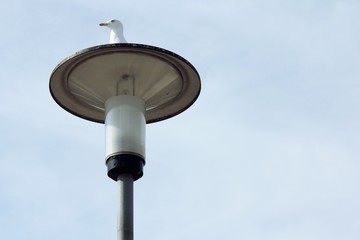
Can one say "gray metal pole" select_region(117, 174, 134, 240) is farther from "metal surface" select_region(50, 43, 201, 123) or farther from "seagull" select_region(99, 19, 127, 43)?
"seagull" select_region(99, 19, 127, 43)

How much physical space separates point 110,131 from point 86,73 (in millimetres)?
879

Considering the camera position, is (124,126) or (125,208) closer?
(125,208)

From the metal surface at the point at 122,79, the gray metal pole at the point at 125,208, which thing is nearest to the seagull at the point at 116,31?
the metal surface at the point at 122,79

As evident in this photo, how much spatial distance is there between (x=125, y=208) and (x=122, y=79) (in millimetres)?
1833

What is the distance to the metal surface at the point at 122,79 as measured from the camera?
11680mm

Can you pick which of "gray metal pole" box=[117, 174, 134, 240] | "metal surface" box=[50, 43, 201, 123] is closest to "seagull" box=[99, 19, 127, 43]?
"metal surface" box=[50, 43, 201, 123]

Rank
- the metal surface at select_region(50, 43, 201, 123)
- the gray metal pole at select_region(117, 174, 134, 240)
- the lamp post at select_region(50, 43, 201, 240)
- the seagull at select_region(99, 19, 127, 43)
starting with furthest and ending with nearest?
the seagull at select_region(99, 19, 127, 43)
the metal surface at select_region(50, 43, 201, 123)
the lamp post at select_region(50, 43, 201, 240)
the gray metal pole at select_region(117, 174, 134, 240)

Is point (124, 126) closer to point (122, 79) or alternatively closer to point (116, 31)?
point (122, 79)

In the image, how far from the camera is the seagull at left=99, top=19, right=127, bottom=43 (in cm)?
1245

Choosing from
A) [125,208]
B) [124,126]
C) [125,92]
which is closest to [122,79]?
[125,92]

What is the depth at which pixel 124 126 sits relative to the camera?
11484 millimetres

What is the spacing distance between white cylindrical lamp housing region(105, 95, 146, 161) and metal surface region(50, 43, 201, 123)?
16 cm

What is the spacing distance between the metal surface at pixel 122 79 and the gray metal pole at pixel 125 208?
1231 mm

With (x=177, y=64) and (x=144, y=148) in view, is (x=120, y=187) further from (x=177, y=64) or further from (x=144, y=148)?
(x=177, y=64)
